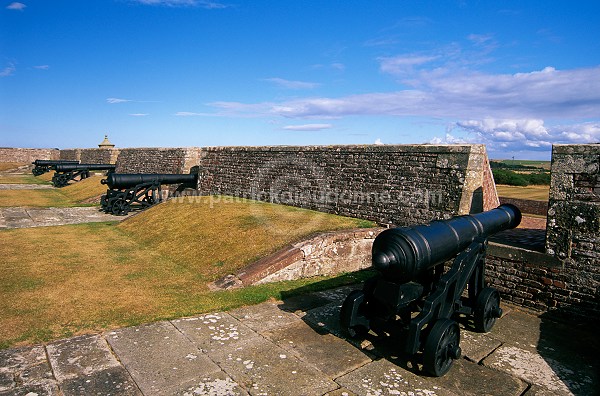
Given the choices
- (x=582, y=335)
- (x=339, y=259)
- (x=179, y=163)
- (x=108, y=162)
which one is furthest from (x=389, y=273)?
(x=108, y=162)

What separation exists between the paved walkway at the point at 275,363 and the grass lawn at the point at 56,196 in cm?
1527

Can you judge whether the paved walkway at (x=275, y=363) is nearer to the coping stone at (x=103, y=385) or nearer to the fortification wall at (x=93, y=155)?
the coping stone at (x=103, y=385)

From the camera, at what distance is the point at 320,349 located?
4133 mm

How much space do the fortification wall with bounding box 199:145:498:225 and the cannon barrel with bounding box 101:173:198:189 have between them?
11.6 ft

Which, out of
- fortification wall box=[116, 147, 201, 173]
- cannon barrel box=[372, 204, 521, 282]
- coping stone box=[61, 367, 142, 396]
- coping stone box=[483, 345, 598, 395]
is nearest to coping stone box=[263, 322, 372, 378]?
cannon barrel box=[372, 204, 521, 282]

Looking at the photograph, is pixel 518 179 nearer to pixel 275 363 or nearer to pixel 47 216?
pixel 47 216

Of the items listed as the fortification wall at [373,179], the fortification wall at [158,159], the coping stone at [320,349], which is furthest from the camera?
the fortification wall at [158,159]

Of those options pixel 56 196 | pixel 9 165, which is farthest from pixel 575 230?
pixel 9 165

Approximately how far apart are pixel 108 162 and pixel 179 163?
12385 millimetres

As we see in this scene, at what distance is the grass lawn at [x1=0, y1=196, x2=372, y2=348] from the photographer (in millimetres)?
4914

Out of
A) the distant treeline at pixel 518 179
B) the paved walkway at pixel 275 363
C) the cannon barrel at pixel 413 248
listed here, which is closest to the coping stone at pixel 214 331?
the paved walkway at pixel 275 363

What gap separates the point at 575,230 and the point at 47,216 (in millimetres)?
15226

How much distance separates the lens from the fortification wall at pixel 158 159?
17016mm

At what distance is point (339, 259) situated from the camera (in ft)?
24.4
